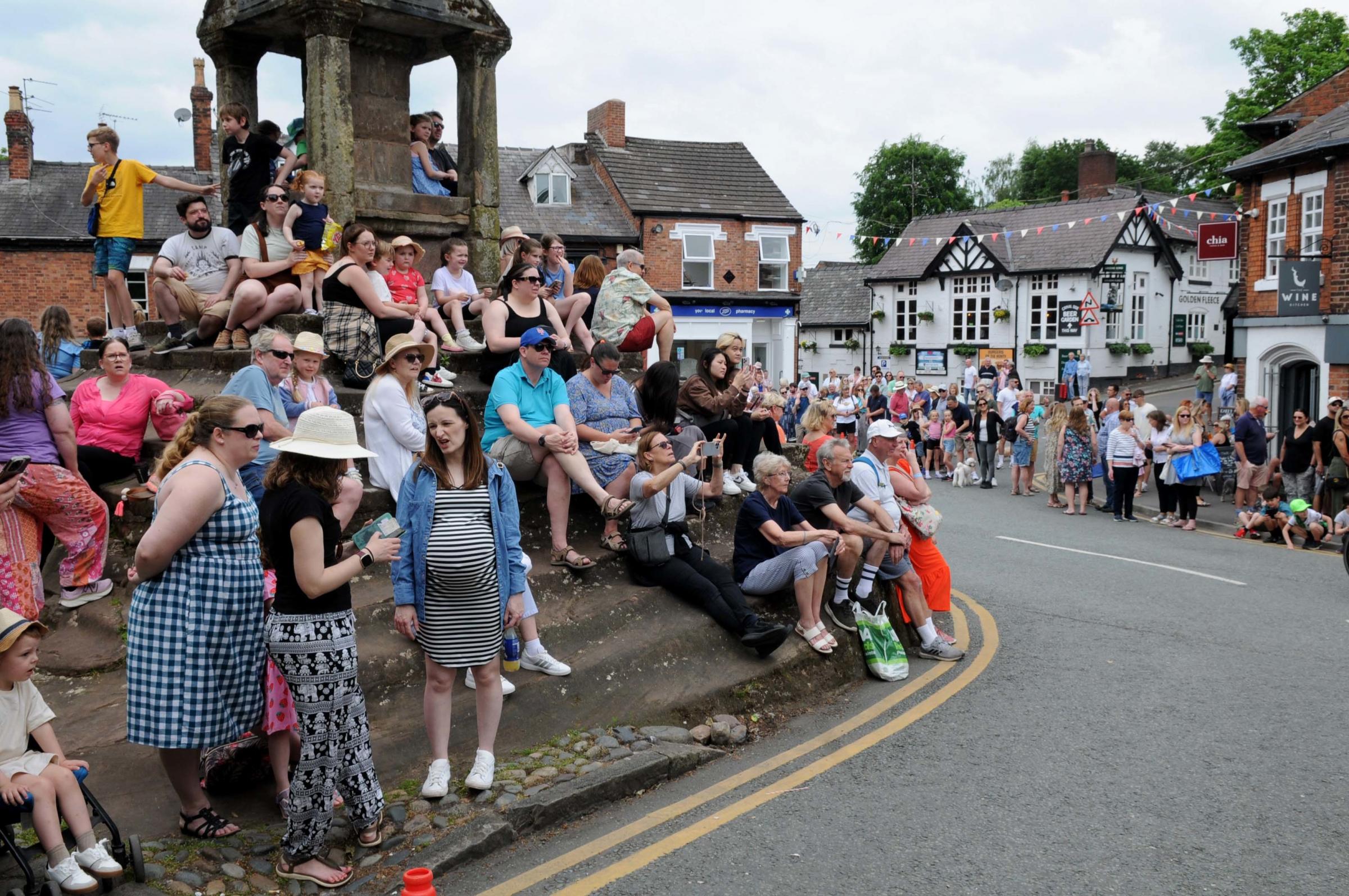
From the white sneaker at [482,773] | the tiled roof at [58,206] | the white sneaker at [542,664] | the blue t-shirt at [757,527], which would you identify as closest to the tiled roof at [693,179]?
the tiled roof at [58,206]

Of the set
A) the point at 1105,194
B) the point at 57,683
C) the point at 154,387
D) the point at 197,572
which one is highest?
the point at 1105,194

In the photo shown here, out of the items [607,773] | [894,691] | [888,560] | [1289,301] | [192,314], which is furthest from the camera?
[1289,301]

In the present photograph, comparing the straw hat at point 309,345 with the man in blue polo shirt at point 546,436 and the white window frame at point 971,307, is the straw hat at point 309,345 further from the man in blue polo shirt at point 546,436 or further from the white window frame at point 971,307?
the white window frame at point 971,307

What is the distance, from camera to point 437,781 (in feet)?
16.9

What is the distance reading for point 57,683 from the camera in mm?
5953

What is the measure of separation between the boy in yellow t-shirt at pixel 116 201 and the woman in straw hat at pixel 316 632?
6052 millimetres

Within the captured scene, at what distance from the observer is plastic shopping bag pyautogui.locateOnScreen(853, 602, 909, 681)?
782cm

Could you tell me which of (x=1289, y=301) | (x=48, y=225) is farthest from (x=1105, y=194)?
(x=48, y=225)

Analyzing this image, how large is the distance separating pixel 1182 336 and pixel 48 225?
Answer: 146 feet

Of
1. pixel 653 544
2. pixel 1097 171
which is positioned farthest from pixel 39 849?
pixel 1097 171

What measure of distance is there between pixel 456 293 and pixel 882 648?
5.16 meters

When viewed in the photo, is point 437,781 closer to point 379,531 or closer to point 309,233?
point 379,531

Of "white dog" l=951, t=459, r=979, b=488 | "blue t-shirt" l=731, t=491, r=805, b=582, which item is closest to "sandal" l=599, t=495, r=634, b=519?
"blue t-shirt" l=731, t=491, r=805, b=582

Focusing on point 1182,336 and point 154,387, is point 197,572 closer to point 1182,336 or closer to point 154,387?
point 154,387
